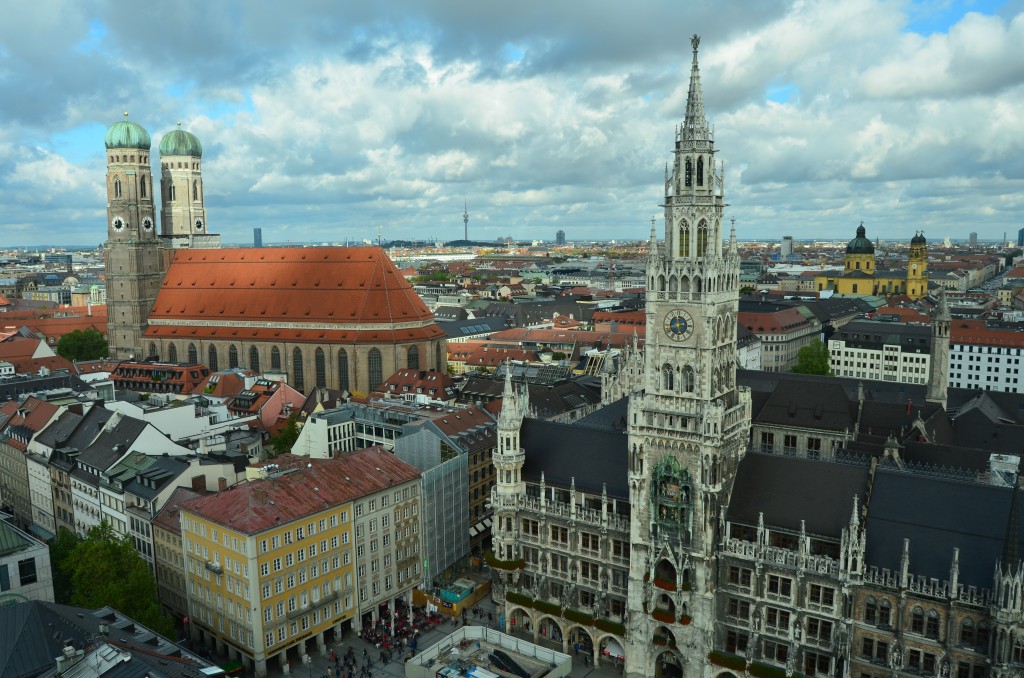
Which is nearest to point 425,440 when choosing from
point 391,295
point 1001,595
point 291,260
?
point 1001,595

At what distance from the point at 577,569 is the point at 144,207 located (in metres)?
142

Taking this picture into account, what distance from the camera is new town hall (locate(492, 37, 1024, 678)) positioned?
54.8 m

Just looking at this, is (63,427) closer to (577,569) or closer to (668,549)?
(577,569)

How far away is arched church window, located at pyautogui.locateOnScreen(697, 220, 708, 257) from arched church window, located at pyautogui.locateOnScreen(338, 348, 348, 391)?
326ft

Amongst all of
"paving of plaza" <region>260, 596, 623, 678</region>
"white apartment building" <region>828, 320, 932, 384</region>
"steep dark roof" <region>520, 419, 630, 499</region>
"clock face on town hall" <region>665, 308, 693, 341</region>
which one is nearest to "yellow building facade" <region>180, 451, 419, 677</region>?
"paving of plaza" <region>260, 596, 623, 678</region>

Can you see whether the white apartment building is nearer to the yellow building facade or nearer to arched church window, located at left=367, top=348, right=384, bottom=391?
arched church window, located at left=367, top=348, right=384, bottom=391

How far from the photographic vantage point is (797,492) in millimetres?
61969

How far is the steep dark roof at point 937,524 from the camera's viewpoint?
54.1 metres

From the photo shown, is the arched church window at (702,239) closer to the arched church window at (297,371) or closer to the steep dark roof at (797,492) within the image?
the steep dark roof at (797,492)

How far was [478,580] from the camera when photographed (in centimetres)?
8450

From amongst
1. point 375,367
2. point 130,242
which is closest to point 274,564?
point 375,367

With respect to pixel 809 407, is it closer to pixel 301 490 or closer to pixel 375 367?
pixel 301 490

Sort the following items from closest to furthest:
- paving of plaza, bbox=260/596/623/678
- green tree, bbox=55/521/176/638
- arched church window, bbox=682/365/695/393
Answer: arched church window, bbox=682/365/695/393 < green tree, bbox=55/521/176/638 < paving of plaza, bbox=260/596/623/678

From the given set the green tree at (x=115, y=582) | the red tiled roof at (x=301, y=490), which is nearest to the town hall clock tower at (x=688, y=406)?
the red tiled roof at (x=301, y=490)
